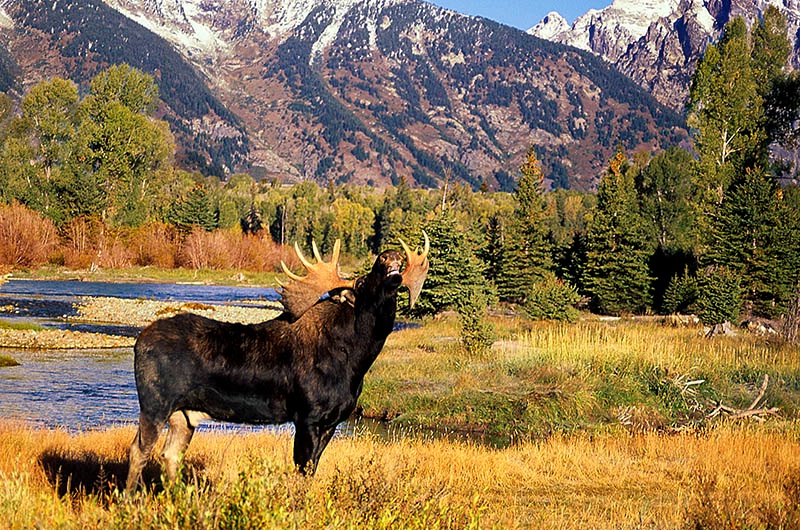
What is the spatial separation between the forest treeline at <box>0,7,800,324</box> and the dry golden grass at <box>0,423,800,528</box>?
11.5 metres

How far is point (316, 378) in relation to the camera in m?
7.18

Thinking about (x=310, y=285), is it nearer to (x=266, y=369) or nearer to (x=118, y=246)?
(x=266, y=369)

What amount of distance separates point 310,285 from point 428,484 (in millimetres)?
2122

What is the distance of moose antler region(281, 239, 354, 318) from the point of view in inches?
310

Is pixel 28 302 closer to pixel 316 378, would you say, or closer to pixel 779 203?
pixel 779 203

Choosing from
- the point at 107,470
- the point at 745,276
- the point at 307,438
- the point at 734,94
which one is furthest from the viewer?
the point at 734,94

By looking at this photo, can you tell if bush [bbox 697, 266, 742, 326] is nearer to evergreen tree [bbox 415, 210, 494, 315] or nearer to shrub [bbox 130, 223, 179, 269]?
evergreen tree [bbox 415, 210, 494, 315]

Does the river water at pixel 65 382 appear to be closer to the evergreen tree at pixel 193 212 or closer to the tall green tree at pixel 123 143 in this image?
the tall green tree at pixel 123 143

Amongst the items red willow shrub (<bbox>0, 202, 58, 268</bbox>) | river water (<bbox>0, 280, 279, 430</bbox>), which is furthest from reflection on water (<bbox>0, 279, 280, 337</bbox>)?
red willow shrub (<bbox>0, 202, 58, 268</bbox>)

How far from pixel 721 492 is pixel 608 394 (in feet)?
32.2

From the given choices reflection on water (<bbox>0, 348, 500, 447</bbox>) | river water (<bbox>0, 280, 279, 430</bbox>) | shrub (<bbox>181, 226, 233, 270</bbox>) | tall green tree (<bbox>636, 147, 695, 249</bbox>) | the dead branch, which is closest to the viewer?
reflection on water (<bbox>0, 348, 500, 447</bbox>)

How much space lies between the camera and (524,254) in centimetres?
5150

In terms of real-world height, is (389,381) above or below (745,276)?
below

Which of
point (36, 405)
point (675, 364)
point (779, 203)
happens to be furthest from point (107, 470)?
point (779, 203)
